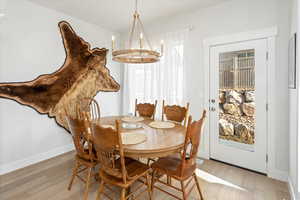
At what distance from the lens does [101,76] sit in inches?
151

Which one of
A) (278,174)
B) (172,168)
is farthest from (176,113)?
(278,174)

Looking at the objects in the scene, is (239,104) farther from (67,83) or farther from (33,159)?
(33,159)

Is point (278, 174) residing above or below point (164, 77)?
below

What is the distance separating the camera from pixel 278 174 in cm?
231

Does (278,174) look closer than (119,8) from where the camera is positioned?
Yes

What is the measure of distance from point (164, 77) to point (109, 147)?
2.28m

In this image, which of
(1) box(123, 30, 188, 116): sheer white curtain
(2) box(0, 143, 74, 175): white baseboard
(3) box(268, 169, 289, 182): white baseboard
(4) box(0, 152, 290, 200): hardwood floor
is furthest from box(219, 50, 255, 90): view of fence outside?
(2) box(0, 143, 74, 175): white baseboard

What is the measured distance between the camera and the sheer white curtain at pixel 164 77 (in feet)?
10.5

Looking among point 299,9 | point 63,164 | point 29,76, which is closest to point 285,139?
point 299,9

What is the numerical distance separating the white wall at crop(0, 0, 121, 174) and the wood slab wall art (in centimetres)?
10

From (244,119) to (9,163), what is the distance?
12.6ft

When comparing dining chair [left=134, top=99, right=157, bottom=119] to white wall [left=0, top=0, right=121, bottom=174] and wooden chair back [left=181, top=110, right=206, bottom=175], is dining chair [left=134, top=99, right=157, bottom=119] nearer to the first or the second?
wooden chair back [left=181, top=110, right=206, bottom=175]

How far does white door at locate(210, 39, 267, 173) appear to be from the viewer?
2441 mm

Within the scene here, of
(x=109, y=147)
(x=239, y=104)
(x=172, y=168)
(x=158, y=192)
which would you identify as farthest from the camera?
(x=239, y=104)
